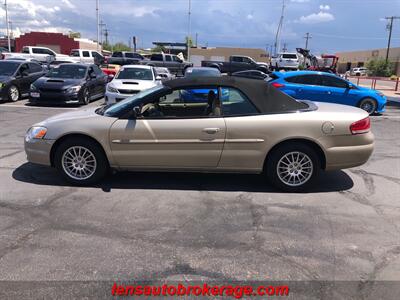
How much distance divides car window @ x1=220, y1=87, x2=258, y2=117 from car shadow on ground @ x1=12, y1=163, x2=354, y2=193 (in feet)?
3.47

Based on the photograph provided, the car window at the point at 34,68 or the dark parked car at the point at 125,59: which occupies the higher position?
the dark parked car at the point at 125,59

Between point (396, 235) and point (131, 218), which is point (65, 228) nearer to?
point (131, 218)

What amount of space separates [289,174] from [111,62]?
110 feet

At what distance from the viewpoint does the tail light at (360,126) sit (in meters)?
5.09

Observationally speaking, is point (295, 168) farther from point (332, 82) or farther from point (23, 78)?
point (23, 78)

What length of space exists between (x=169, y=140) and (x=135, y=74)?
9129mm

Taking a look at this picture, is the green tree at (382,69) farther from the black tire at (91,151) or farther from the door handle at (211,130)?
the black tire at (91,151)

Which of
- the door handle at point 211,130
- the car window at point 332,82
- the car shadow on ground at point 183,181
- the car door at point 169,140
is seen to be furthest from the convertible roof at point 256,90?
the car window at point 332,82

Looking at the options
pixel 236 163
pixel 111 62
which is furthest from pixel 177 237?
pixel 111 62

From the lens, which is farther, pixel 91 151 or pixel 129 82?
pixel 129 82

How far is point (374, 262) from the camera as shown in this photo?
3.51 m

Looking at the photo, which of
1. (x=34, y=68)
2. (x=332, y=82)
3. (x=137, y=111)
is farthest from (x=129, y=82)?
(x=137, y=111)

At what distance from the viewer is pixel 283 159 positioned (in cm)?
512

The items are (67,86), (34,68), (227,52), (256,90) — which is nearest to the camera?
(256,90)
